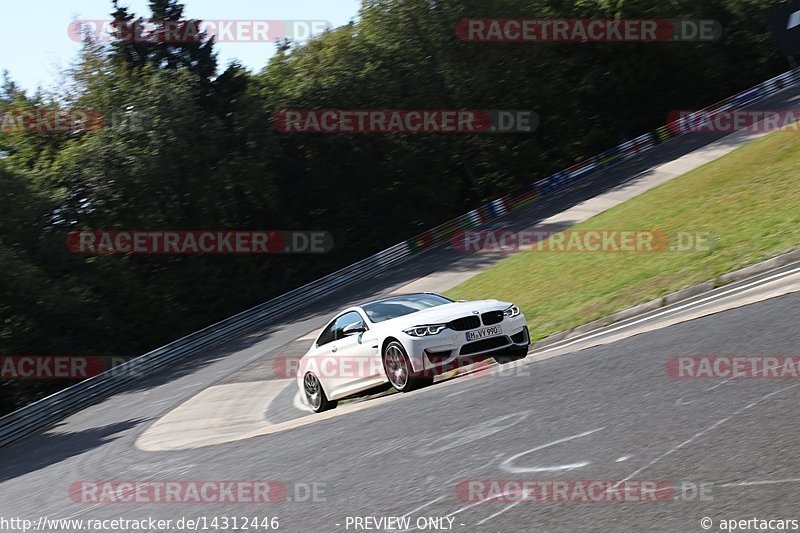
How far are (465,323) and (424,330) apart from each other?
0.63 metres

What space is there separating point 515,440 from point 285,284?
38916mm

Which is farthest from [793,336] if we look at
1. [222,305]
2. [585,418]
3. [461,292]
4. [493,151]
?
[493,151]

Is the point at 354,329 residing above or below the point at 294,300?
above

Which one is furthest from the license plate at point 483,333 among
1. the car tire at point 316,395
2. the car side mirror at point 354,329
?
the car tire at point 316,395

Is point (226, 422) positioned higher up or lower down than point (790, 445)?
lower down

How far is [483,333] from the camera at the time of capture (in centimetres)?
1244

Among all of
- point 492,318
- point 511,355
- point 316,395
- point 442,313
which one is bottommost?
point 316,395

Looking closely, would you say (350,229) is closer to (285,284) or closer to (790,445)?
(285,284)

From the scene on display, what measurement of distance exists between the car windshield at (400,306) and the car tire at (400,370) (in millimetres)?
824

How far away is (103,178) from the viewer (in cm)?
4331

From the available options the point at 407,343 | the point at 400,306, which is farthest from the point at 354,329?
the point at 407,343

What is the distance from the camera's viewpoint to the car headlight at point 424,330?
475 inches

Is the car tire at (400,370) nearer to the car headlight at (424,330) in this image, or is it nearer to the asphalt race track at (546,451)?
the car headlight at (424,330)

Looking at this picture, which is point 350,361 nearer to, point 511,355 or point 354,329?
point 354,329
